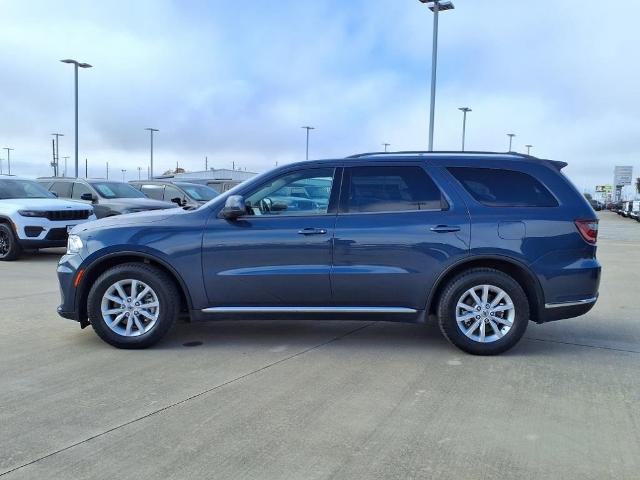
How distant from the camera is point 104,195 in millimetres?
Result: 14195

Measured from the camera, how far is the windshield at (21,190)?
41.3 feet

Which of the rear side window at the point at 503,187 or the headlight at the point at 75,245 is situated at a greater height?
the rear side window at the point at 503,187

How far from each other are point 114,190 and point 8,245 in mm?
3406

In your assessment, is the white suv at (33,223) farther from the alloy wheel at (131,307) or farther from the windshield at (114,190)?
the alloy wheel at (131,307)

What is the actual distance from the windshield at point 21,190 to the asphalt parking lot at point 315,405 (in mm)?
7365

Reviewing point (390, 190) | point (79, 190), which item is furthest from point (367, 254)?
point (79, 190)

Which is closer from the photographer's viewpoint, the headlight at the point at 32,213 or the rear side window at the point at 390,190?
the rear side window at the point at 390,190

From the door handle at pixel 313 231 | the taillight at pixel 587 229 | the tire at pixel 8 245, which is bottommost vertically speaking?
the tire at pixel 8 245

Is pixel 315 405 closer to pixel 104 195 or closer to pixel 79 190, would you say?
pixel 104 195

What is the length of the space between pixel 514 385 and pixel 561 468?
4.39 ft

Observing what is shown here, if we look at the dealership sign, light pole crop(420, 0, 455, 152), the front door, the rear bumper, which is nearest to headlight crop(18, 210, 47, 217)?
the front door

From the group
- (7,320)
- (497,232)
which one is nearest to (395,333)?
(497,232)

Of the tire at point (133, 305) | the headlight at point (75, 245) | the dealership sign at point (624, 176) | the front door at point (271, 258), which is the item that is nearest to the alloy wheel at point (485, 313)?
the front door at point (271, 258)

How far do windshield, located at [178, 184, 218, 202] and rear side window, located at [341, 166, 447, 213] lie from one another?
12196 mm
